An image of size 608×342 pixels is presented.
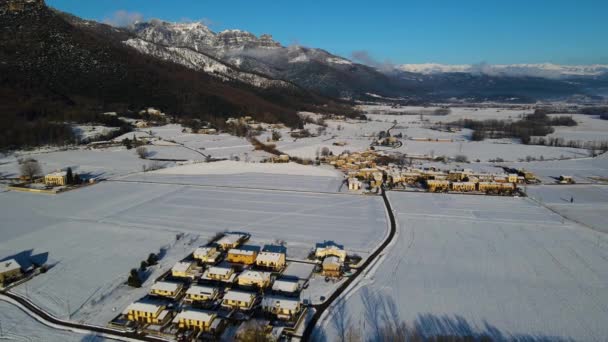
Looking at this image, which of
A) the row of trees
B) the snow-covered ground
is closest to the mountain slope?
the row of trees

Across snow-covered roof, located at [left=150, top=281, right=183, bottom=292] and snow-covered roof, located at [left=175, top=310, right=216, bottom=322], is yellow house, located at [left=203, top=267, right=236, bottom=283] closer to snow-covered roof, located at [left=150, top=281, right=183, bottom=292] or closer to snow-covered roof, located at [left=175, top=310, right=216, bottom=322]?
snow-covered roof, located at [left=150, top=281, right=183, bottom=292]

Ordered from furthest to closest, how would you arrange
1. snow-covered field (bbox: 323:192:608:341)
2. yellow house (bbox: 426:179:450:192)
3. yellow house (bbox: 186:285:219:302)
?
yellow house (bbox: 426:179:450:192) → yellow house (bbox: 186:285:219:302) → snow-covered field (bbox: 323:192:608:341)

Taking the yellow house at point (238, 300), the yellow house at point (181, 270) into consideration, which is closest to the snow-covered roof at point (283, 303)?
the yellow house at point (238, 300)

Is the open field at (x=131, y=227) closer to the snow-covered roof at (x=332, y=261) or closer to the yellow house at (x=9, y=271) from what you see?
the yellow house at (x=9, y=271)

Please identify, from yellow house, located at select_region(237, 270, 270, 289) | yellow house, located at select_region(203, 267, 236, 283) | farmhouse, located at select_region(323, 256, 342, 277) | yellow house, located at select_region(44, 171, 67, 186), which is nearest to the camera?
yellow house, located at select_region(237, 270, 270, 289)

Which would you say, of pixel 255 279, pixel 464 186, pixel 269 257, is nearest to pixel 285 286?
pixel 255 279

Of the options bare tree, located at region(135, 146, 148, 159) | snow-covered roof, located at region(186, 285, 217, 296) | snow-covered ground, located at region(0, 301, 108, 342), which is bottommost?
snow-covered ground, located at region(0, 301, 108, 342)

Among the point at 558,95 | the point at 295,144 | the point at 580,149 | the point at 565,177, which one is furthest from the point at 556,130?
the point at 558,95
